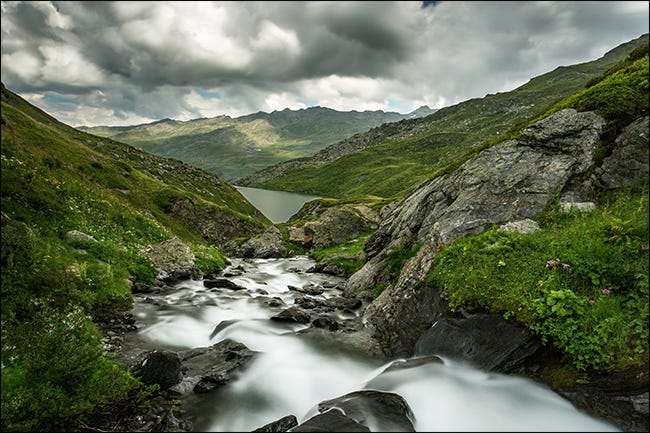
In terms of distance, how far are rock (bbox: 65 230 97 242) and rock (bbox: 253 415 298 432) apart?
15.2 meters

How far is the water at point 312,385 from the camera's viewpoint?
9.02 m

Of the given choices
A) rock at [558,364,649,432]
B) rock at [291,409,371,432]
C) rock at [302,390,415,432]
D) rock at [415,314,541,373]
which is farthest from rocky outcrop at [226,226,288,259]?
rock at [558,364,649,432]

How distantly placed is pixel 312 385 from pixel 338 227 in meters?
38.9

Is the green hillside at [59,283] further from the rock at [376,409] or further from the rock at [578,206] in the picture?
the rock at [578,206]

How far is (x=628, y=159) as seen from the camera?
13609 millimetres

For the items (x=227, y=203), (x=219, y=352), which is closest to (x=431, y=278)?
(x=219, y=352)

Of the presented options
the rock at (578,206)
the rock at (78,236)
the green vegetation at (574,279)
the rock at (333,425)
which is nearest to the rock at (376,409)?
the rock at (333,425)

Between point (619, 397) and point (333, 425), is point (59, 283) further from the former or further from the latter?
point (619, 397)

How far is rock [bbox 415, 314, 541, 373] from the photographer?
10227 mm

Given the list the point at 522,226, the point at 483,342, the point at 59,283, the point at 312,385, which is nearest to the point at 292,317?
the point at 312,385

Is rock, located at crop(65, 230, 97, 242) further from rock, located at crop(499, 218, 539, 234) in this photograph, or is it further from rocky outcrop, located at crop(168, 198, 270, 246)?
rocky outcrop, located at crop(168, 198, 270, 246)

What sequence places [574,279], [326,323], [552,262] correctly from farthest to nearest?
[326,323], [552,262], [574,279]

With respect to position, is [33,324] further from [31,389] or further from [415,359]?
[415,359]

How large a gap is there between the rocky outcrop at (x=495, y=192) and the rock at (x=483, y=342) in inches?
34.2
